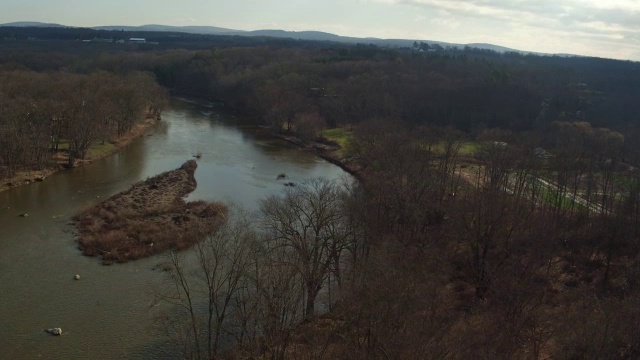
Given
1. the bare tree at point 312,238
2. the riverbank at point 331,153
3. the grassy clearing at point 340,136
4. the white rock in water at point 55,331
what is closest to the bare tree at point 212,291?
the bare tree at point 312,238

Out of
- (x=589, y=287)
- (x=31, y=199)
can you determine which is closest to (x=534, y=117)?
(x=589, y=287)

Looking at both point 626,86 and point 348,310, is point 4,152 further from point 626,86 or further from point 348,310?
point 626,86

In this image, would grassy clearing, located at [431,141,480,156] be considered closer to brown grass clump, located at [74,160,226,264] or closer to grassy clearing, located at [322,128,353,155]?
grassy clearing, located at [322,128,353,155]

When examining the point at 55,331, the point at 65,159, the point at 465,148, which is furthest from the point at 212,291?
the point at 465,148

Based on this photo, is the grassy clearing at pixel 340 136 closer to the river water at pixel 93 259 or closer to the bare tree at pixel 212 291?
the river water at pixel 93 259

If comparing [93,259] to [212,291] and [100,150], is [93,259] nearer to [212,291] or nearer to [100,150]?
[212,291]

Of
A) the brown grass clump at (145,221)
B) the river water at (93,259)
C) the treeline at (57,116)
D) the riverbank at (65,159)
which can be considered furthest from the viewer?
the treeline at (57,116)
